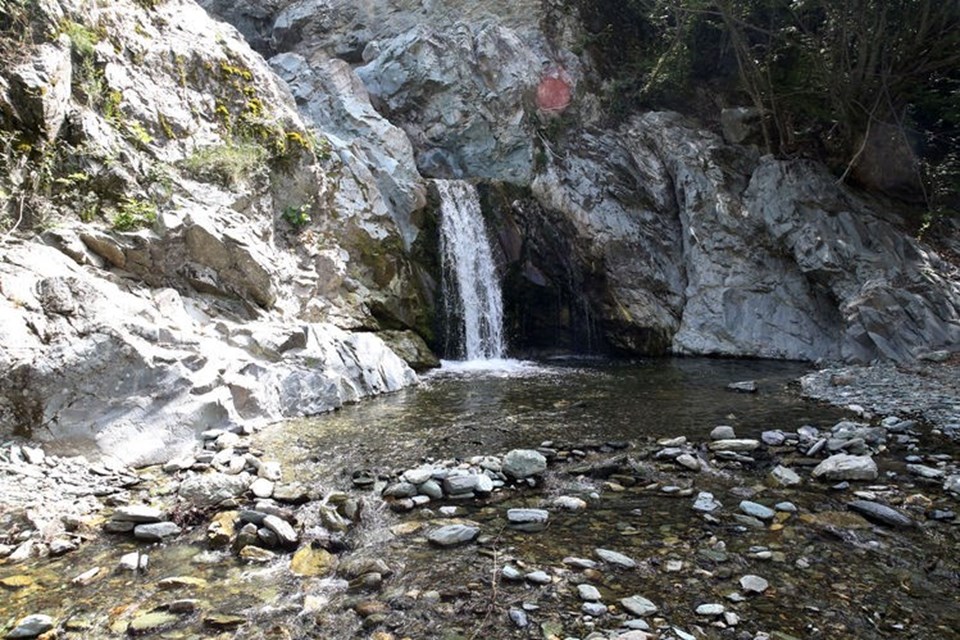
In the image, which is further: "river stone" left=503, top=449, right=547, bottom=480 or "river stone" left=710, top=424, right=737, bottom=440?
"river stone" left=710, top=424, right=737, bottom=440

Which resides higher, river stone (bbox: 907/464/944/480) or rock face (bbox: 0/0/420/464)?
rock face (bbox: 0/0/420/464)

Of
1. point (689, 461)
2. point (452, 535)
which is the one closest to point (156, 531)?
point (452, 535)

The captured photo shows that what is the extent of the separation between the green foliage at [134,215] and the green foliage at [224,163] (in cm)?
167

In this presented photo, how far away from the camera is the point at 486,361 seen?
599 inches

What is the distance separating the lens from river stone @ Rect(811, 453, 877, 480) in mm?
5211

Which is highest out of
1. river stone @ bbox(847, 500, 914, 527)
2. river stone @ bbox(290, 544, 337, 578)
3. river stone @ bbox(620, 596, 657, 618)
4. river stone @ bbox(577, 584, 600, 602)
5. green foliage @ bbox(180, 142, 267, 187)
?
green foliage @ bbox(180, 142, 267, 187)

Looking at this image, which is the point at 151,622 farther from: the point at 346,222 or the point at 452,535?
the point at 346,222

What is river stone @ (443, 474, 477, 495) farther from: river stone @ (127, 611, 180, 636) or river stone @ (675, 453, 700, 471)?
river stone @ (127, 611, 180, 636)

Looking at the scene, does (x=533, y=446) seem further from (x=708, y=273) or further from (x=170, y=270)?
(x=708, y=273)

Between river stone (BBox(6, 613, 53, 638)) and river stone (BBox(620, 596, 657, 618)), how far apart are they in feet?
10.9

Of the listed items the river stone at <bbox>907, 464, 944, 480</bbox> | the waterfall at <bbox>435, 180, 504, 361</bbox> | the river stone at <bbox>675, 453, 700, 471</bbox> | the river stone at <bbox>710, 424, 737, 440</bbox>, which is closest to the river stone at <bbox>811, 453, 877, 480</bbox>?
the river stone at <bbox>907, 464, 944, 480</bbox>

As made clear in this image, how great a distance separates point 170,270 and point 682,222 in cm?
1472

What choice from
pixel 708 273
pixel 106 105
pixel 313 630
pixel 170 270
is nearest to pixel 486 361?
pixel 708 273

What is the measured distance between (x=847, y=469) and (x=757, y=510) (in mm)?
1447
